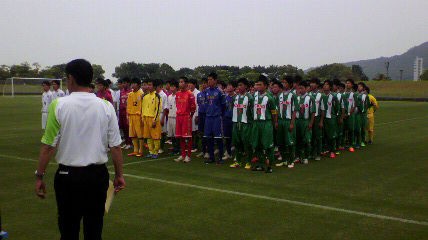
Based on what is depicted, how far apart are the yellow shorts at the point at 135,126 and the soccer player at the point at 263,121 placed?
3330mm

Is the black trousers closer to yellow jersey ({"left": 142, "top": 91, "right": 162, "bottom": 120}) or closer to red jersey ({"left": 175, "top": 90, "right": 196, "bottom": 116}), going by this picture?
red jersey ({"left": 175, "top": 90, "right": 196, "bottom": 116})

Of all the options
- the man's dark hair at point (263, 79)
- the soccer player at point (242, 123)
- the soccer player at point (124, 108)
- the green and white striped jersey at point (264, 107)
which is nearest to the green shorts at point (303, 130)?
the green and white striped jersey at point (264, 107)

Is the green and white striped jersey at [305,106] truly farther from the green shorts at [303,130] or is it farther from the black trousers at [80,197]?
the black trousers at [80,197]

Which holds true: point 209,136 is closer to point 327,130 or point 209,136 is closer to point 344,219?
point 327,130

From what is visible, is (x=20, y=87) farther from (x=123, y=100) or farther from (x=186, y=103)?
(x=186, y=103)

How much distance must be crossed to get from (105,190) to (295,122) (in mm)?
7171

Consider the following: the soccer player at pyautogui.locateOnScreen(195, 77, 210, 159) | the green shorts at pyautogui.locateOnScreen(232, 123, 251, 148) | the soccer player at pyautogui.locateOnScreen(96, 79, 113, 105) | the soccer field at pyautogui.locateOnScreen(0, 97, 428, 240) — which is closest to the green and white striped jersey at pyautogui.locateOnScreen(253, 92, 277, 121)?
→ the green shorts at pyautogui.locateOnScreen(232, 123, 251, 148)

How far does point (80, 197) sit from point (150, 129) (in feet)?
24.4

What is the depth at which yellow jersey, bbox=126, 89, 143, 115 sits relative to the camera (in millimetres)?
11086

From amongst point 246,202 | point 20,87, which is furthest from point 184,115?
point 20,87

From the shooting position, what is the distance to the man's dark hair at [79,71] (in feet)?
11.3

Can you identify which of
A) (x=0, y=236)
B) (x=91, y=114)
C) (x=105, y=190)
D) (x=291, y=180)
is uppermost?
(x=91, y=114)

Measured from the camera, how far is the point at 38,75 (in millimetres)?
75625

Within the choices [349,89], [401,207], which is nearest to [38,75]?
[349,89]
